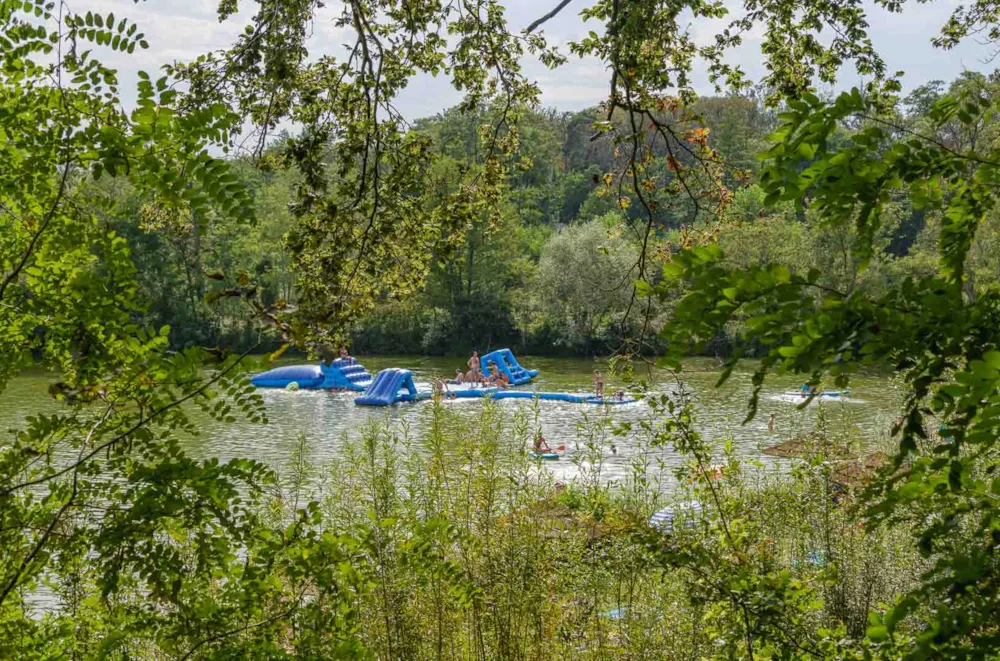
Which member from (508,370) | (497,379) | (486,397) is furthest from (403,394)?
(486,397)

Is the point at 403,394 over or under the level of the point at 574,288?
under

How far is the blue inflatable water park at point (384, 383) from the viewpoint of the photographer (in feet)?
66.7

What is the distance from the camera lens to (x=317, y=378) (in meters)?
23.1

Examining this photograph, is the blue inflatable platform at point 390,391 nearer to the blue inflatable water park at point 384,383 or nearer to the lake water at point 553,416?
the blue inflatable water park at point 384,383

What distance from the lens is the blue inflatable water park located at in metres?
20.3

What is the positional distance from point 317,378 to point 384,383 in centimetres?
300

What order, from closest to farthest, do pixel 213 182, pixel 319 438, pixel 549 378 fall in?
pixel 213 182, pixel 319 438, pixel 549 378

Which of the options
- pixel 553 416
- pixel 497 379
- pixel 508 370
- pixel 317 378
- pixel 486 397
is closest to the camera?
pixel 486 397

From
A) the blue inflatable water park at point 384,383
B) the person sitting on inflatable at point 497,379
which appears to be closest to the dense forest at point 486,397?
the blue inflatable water park at point 384,383

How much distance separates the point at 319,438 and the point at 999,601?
614 inches

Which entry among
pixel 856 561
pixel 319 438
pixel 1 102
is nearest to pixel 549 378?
pixel 319 438

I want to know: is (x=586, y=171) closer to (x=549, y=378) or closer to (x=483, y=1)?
(x=549, y=378)

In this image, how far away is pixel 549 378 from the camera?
84.9ft

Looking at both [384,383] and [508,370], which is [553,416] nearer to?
[384,383]
